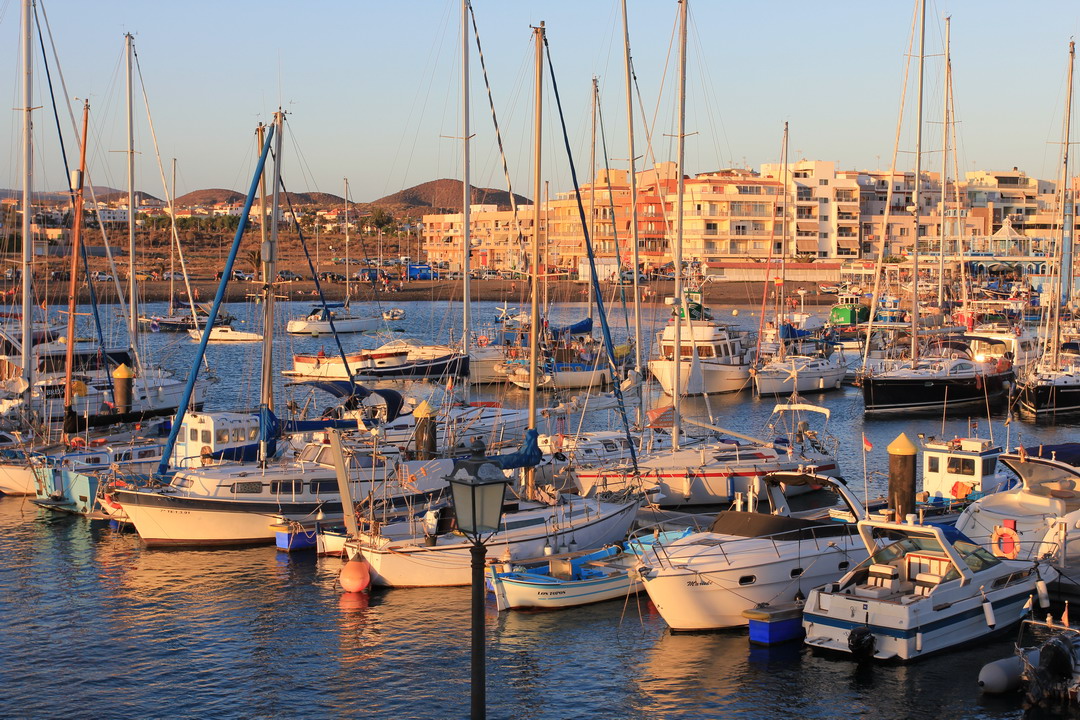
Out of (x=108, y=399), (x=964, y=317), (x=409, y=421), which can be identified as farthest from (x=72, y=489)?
(x=964, y=317)

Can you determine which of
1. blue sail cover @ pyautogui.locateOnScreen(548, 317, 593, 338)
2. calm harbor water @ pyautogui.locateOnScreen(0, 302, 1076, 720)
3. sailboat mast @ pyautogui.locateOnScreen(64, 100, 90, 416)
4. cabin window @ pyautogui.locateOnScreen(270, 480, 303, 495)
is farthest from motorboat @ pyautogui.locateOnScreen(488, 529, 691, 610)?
blue sail cover @ pyautogui.locateOnScreen(548, 317, 593, 338)

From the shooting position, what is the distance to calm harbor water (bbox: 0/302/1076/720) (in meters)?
17.4

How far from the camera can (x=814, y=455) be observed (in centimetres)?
3095

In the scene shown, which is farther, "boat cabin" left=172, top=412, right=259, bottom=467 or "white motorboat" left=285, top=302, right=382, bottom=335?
"white motorboat" left=285, top=302, right=382, bottom=335

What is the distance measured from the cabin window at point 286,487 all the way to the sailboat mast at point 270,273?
1.95 metres

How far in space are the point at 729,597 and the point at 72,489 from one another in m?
16.7

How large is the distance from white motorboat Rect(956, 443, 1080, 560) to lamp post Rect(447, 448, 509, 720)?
13.6 m

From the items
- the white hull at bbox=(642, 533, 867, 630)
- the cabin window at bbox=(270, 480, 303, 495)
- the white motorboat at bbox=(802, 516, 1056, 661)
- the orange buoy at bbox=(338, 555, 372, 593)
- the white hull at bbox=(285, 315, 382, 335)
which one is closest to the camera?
the white motorboat at bbox=(802, 516, 1056, 661)

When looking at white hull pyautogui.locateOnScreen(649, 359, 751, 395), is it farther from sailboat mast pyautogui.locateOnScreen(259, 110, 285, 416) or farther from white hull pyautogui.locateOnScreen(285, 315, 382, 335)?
white hull pyautogui.locateOnScreen(285, 315, 382, 335)

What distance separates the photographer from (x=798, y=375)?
52.3 m

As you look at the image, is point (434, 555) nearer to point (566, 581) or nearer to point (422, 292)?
point (566, 581)

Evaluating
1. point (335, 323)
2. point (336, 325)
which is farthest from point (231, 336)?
point (336, 325)

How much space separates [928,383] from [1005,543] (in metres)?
26.6

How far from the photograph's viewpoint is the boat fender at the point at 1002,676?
17266 mm
